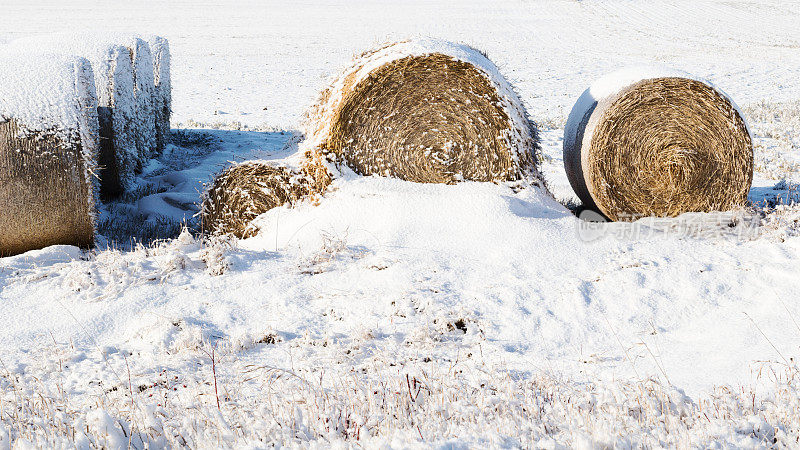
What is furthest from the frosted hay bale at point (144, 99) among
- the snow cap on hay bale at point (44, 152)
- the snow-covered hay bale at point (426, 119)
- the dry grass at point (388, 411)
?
the dry grass at point (388, 411)

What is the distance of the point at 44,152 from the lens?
4.68 meters

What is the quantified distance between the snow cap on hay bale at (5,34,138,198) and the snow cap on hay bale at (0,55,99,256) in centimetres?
183

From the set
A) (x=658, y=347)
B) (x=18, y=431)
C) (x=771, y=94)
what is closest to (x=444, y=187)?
(x=658, y=347)

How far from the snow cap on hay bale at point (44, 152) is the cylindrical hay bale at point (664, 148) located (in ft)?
12.9

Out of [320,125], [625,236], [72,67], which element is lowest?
[625,236]

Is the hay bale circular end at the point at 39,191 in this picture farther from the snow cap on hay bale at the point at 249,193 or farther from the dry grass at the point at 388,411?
the dry grass at the point at 388,411

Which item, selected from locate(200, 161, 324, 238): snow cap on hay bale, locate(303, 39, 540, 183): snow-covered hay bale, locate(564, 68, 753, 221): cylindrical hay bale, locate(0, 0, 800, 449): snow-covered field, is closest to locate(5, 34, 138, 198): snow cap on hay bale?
locate(0, 0, 800, 449): snow-covered field

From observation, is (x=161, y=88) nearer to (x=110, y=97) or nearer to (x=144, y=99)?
(x=144, y=99)

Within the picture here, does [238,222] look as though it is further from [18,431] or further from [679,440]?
[679,440]

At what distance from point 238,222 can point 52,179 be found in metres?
1.40

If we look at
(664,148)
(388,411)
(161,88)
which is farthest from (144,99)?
(388,411)

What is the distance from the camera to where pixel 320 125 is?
5.49 metres

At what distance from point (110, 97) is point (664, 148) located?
5.51 m

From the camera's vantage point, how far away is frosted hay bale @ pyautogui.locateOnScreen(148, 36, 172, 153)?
30.9 feet
